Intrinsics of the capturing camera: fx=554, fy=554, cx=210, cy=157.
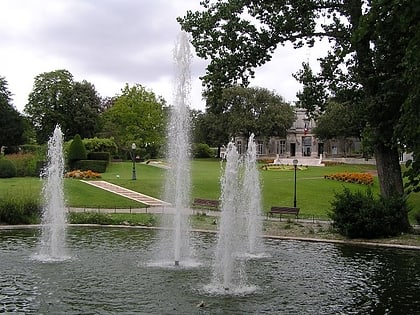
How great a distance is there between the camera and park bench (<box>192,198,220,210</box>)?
29.4 m

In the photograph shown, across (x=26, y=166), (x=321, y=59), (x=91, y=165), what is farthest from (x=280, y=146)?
(x=321, y=59)

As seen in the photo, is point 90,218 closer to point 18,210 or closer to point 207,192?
point 18,210

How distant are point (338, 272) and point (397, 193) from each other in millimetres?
8783

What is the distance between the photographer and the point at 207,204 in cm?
2955

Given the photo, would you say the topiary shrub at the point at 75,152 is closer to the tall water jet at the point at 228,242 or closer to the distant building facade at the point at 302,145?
the tall water jet at the point at 228,242

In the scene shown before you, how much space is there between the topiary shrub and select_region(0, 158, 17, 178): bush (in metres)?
6.65

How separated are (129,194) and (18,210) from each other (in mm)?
11105

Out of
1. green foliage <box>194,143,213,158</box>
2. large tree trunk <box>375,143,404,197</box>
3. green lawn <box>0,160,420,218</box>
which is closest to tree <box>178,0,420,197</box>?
large tree trunk <box>375,143,404,197</box>

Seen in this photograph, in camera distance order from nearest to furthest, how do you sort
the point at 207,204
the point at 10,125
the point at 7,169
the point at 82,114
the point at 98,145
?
1. the point at 207,204
2. the point at 7,169
3. the point at 98,145
4. the point at 10,125
5. the point at 82,114

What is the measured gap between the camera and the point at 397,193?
72.4 ft

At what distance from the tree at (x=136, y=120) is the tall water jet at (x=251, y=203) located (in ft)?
155

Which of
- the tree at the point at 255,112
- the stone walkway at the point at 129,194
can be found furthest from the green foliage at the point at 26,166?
the tree at the point at 255,112

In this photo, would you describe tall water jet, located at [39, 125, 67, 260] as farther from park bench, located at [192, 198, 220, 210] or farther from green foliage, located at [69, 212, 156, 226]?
park bench, located at [192, 198, 220, 210]

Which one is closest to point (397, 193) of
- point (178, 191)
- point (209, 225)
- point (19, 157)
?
point (209, 225)
